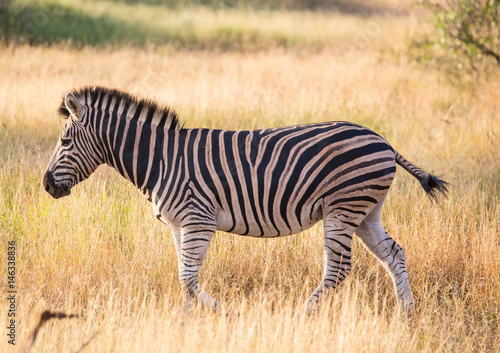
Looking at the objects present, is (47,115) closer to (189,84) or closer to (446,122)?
(189,84)

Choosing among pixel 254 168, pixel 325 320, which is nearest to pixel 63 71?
pixel 254 168

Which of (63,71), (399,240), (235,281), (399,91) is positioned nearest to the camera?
(235,281)

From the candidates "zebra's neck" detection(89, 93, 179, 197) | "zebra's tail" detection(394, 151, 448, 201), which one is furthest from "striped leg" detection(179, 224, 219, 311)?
"zebra's tail" detection(394, 151, 448, 201)

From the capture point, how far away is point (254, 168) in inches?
169

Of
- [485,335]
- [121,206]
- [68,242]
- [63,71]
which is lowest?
[485,335]

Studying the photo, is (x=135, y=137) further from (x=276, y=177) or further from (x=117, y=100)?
(x=276, y=177)

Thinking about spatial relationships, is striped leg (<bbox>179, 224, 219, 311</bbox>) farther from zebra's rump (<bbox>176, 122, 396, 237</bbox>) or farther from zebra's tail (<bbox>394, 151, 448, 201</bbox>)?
zebra's tail (<bbox>394, 151, 448, 201</bbox>)

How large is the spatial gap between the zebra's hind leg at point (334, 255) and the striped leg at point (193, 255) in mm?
872

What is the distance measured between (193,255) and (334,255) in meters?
1.16

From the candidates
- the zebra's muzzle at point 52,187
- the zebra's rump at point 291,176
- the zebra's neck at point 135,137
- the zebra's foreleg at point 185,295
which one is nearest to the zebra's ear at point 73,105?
the zebra's neck at point 135,137

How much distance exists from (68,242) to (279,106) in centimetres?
528

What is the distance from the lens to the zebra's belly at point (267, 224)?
14.1 ft

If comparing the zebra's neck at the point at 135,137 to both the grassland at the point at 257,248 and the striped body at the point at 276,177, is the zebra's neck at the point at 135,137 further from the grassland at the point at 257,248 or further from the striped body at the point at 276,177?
the grassland at the point at 257,248

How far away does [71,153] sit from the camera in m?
4.32
